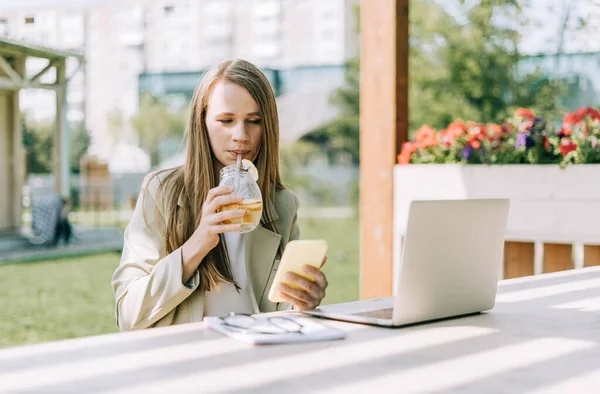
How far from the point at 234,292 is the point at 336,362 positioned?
2.36 ft

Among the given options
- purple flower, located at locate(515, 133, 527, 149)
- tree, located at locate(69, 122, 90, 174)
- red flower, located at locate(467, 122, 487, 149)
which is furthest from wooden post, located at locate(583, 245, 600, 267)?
tree, located at locate(69, 122, 90, 174)

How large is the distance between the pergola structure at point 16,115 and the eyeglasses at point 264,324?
9.05m

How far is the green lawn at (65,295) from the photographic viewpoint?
539 cm

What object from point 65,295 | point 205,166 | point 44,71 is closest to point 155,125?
point 44,71

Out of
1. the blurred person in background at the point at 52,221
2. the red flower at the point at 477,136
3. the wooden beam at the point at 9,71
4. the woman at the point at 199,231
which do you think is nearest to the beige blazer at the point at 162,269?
the woman at the point at 199,231

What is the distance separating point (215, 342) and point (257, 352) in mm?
83

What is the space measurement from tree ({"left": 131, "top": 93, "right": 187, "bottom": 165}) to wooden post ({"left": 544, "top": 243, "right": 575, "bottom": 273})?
45.4ft

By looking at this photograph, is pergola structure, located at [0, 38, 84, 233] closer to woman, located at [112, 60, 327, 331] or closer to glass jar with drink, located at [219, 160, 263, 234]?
woman, located at [112, 60, 327, 331]

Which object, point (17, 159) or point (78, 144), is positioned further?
point (78, 144)

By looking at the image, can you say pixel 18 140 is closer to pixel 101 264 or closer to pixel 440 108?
pixel 101 264

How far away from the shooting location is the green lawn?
539 cm

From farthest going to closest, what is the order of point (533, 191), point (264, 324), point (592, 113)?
point (592, 113)
point (533, 191)
point (264, 324)

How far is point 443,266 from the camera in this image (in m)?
1.26

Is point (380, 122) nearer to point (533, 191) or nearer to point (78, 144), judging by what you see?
point (533, 191)
